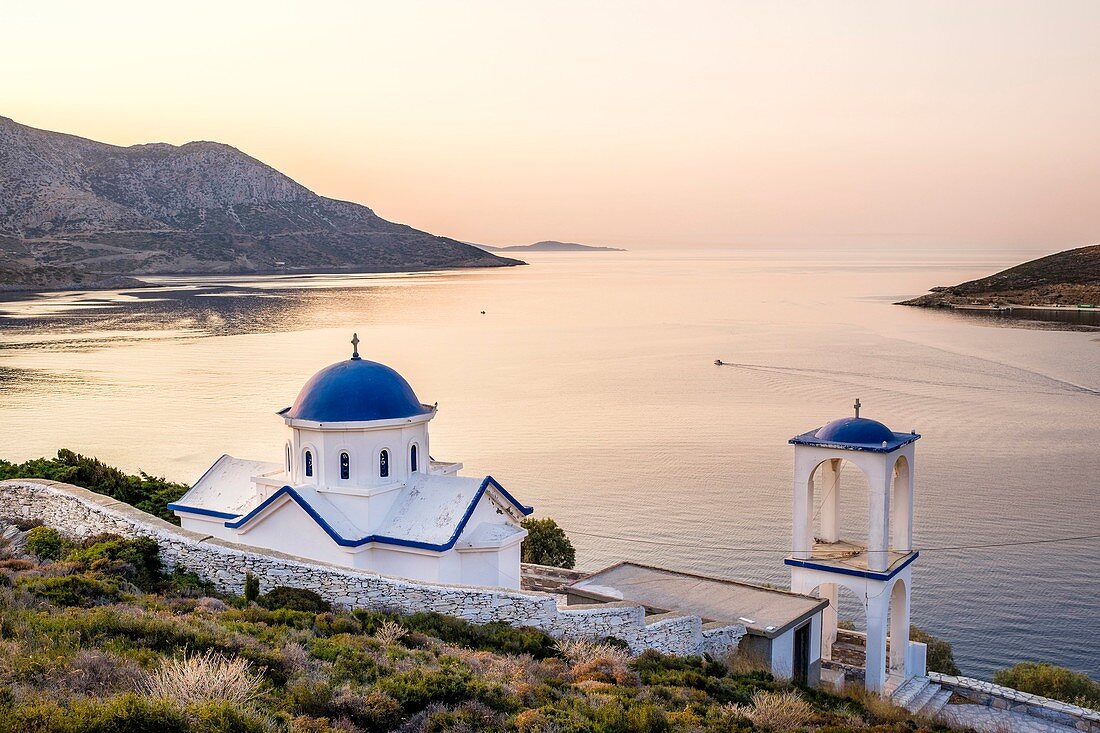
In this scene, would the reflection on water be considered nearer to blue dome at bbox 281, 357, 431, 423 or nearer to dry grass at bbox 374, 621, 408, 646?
blue dome at bbox 281, 357, 431, 423

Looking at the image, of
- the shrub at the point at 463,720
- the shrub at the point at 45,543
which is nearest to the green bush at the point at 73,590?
the shrub at the point at 45,543

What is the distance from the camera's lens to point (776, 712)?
9.88m

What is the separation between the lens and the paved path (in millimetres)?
13352

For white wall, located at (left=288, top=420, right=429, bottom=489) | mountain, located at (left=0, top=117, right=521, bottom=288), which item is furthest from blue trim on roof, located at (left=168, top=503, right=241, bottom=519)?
mountain, located at (left=0, top=117, right=521, bottom=288)

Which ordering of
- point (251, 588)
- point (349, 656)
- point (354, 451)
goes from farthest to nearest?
1. point (354, 451)
2. point (251, 588)
3. point (349, 656)

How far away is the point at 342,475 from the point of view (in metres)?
15.3

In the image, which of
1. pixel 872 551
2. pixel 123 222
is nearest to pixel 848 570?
pixel 872 551

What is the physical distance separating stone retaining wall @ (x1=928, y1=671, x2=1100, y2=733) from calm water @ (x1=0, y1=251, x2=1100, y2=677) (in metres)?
4.51

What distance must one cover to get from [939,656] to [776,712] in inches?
391

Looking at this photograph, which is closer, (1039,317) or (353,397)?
(353,397)

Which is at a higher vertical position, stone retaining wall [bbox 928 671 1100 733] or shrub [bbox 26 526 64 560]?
shrub [bbox 26 526 64 560]

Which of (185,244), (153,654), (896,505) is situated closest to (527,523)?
(896,505)

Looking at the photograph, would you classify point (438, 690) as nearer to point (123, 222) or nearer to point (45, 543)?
point (45, 543)

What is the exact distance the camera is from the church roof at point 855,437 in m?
15.2
